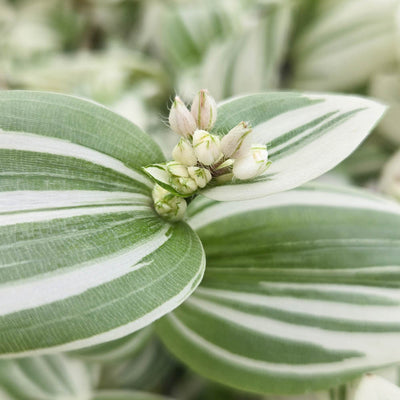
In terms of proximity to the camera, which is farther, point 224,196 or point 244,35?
point 244,35

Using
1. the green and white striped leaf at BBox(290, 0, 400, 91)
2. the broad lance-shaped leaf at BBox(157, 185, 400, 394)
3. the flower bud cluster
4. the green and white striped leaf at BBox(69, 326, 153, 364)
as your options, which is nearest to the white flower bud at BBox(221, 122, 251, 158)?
the flower bud cluster

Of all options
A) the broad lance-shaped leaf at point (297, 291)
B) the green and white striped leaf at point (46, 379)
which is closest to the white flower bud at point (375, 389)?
the broad lance-shaped leaf at point (297, 291)

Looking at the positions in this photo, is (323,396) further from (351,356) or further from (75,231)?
(75,231)

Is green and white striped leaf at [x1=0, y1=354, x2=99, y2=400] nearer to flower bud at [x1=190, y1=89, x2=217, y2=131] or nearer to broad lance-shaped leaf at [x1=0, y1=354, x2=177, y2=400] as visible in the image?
broad lance-shaped leaf at [x1=0, y1=354, x2=177, y2=400]

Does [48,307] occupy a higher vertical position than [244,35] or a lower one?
lower

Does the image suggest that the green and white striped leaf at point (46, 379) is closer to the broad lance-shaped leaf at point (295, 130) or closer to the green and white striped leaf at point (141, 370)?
the green and white striped leaf at point (141, 370)

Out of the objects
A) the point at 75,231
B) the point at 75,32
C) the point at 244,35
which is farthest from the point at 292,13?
the point at 75,231

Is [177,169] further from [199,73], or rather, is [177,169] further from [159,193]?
[199,73]
